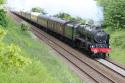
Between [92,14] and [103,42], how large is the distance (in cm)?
2168

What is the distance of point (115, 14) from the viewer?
41.8 meters

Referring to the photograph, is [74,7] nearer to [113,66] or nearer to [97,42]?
[97,42]

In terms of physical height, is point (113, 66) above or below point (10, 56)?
below

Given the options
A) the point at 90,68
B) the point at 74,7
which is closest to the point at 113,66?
the point at 90,68

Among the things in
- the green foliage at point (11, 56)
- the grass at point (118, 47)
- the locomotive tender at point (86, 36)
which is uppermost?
the green foliage at point (11, 56)

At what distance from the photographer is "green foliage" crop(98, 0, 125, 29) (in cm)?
4103

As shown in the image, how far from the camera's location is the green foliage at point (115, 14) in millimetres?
41031

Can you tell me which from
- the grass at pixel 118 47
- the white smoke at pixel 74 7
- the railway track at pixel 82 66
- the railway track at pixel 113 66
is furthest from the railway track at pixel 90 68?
the white smoke at pixel 74 7

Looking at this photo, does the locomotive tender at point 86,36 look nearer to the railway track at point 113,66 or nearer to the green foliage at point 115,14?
the railway track at point 113,66

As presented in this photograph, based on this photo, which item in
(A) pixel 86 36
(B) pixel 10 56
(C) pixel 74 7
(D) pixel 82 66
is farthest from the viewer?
(C) pixel 74 7

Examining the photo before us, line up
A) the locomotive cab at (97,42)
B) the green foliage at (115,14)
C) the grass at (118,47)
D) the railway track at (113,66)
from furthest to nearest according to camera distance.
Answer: the green foliage at (115,14) < the grass at (118,47) < the locomotive cab at (97,42) < the railway track at (113,66)

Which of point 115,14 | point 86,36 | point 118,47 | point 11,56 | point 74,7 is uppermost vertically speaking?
point 11,56

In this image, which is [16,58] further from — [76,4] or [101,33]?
[76,4]

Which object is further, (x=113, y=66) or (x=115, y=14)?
(x=115, y=14)
